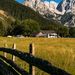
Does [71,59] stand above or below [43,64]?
below

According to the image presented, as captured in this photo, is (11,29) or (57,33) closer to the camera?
(11,29)

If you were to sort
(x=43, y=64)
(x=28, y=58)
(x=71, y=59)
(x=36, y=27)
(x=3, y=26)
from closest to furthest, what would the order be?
(x=43, y=64) → (x=28, y=58) → (x=71, y=59) → (x=3, y=26) → (x=36, y=27)

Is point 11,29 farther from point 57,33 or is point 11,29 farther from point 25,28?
point 57,33

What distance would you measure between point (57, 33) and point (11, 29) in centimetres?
3332

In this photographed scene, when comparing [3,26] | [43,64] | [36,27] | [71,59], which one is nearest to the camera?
[43,64]

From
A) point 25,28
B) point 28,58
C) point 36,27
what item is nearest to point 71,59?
point 28,58

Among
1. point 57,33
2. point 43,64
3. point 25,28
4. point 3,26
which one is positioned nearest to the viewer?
point 43,64

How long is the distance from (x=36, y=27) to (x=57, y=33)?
20931 millimetres

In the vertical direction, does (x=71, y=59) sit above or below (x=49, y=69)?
below

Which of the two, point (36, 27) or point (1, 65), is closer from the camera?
point (1, 65)

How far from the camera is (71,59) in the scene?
63.6ft

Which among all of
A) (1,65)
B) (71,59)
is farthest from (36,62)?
(71,59)

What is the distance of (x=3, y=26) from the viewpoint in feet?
449

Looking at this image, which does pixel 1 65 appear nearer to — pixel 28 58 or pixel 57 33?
pixel 28 58
